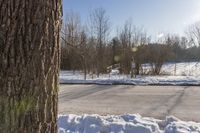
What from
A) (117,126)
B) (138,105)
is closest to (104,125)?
(117,126)

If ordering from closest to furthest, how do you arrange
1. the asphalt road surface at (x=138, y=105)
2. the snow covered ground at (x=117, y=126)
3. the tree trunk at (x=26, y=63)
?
the tree trunk at (x=26, y=63) < the snow covered ground at (x=117, y=126) < the asphalt road surface at (x=138, y=105)

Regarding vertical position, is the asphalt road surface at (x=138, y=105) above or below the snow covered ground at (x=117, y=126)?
below

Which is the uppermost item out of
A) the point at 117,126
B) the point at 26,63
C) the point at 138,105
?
the point at 26,63

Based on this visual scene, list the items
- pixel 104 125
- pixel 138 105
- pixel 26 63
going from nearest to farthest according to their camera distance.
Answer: pixel 26 63, pixel 104 125, pixel 138 105

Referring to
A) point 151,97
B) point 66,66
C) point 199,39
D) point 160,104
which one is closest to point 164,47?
point 199,39

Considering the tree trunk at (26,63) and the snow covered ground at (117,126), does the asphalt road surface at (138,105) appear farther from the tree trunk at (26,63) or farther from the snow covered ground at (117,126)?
the tree trunk at (26,63)

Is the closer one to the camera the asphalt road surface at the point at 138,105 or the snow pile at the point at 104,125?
the snow pile at the point at 104,125

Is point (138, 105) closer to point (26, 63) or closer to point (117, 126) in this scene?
point (117, 126)

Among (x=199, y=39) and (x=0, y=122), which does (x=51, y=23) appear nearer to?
(x=0, y=122)

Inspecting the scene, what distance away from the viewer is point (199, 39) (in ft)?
120

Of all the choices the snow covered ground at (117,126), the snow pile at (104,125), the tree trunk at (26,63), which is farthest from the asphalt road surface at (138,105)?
the tree trunk at (26,63)

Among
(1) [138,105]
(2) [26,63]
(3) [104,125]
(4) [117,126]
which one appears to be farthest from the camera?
(1) [138,105]

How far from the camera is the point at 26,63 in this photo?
6.51 feet

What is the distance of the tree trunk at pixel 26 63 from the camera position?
6.43 ft
